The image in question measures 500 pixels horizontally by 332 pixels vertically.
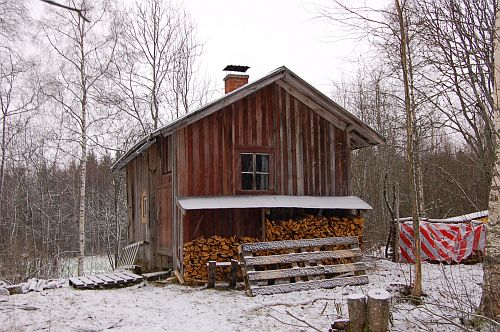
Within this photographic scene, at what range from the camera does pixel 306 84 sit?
14.0 meters

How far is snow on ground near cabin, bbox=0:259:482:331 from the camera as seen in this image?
7.86 m

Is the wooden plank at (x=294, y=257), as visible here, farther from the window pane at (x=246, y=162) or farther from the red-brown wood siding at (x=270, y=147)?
the window pane at (x=246, y=162)

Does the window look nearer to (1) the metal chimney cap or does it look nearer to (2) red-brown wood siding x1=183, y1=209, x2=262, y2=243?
(2) red-brown wood siding x1=183, y1=209, x2=262, y2=243

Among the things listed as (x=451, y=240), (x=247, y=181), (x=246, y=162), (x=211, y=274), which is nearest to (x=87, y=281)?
(x=211, y=274)

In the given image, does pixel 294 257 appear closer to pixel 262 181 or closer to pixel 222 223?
pixel 222 223

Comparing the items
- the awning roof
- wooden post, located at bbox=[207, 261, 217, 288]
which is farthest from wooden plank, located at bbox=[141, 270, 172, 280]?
the awning roof

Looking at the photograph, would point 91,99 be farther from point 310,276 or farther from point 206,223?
point 310,276

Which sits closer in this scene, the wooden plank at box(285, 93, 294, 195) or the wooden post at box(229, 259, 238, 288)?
the wooden post at box(229, 259, 238, 288)

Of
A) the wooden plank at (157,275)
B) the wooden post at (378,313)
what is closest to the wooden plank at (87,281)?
the wooden plank at (157,275)

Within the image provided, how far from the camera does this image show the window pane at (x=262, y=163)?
45.5ft

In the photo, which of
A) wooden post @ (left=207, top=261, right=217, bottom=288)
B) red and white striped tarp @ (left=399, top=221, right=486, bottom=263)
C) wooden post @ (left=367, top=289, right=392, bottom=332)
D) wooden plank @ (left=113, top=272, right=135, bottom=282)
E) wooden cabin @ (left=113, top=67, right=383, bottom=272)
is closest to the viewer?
wooden post @ (left=367, top=289, right=392, bottom=332)

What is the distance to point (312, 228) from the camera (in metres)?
13.7

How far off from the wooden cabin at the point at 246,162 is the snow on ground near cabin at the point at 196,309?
7.54 feet

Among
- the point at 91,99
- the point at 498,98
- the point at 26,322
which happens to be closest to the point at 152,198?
the point at 26,322
